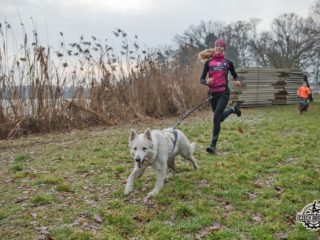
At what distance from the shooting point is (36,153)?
8.10 m

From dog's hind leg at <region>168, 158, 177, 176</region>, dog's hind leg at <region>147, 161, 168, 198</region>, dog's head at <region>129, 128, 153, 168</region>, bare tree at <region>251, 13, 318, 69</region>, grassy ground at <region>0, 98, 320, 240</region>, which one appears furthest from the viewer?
bare tree at <region>251, 13, 318, 69</region>

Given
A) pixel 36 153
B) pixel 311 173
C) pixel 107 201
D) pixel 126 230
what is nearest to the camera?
pixel 126 230

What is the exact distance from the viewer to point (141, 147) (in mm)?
4801

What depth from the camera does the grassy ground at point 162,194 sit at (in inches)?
155

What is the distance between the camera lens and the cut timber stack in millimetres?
19281

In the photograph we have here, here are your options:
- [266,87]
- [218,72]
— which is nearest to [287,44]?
[266,87]

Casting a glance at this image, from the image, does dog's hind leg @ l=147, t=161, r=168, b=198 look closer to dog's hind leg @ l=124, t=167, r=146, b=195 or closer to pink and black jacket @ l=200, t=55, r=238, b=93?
dog's hind leg @ l=124, t=167, r=146, b=195

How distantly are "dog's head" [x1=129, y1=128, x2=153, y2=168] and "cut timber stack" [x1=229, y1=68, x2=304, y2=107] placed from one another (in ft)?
48.2

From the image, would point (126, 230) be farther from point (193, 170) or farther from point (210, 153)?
point (210, 153)

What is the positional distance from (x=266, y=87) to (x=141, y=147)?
54.1 feet

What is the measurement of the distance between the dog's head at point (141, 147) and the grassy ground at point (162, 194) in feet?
1.70

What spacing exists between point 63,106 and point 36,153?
3.68 m

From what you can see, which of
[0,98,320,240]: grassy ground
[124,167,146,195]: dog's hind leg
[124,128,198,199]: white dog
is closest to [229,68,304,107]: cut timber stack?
[0,98,320,240]: grassy ground

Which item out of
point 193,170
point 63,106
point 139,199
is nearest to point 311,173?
point 193,170
